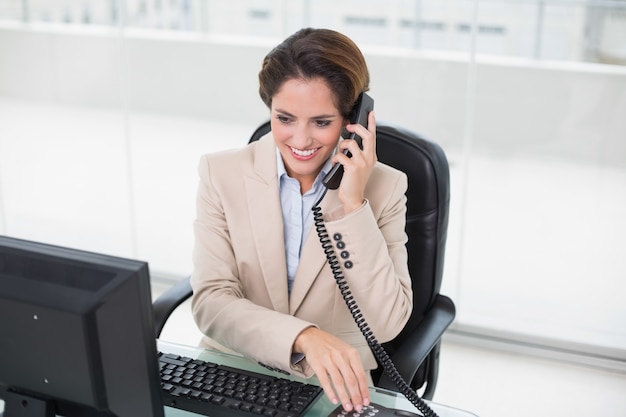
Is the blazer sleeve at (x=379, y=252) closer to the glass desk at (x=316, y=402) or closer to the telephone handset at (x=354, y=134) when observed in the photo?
the telephone handset at (x=354, y=134)

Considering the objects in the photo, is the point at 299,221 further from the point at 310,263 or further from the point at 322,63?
the point at 322,63

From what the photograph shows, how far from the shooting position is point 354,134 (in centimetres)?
189

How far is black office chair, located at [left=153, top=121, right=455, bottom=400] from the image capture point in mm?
2070

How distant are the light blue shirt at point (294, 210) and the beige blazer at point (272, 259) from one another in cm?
5

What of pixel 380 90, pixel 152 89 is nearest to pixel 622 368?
pixel 380 90

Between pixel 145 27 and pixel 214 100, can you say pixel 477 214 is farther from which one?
pixel 145 27

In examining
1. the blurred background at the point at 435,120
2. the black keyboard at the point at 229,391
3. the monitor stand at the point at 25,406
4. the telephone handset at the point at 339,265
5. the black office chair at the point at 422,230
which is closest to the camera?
the monitor stand at the point at 25,406

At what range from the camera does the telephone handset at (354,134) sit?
190 centimetres

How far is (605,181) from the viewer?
2.99m

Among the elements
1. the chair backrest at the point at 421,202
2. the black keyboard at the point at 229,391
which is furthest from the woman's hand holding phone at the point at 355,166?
the black keyboard at the point at 229,391

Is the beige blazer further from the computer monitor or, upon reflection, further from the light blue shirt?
the computer monitor

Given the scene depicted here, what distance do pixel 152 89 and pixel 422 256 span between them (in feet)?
6.08

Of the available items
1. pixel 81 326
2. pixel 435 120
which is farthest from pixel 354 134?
pixel 435 120

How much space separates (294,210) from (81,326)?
2.93 feet
